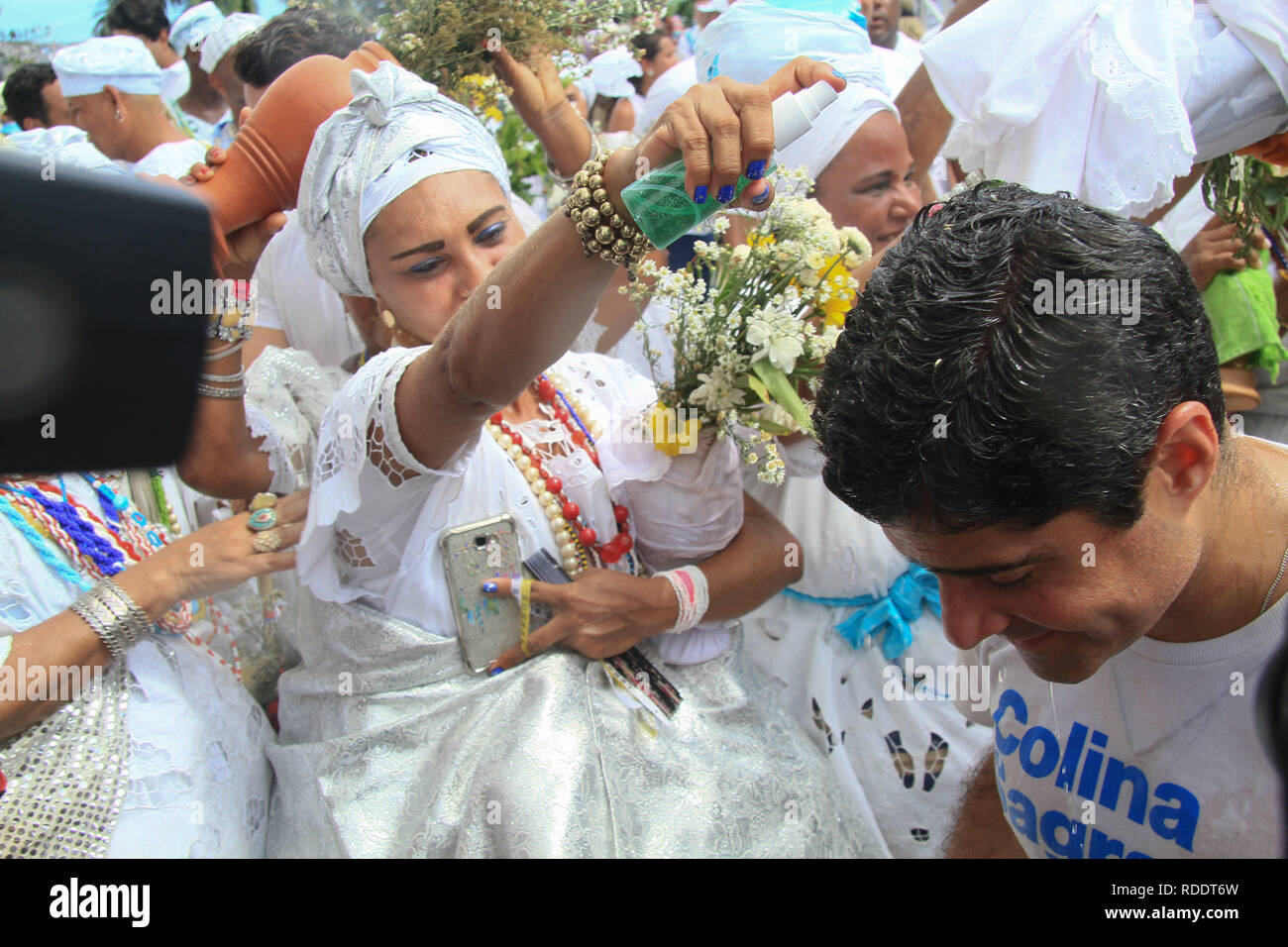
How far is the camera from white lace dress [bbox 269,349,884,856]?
1933 mm

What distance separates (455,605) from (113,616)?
74 cm

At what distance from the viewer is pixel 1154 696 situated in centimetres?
154

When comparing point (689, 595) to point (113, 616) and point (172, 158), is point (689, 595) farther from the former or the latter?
point (172, 158)

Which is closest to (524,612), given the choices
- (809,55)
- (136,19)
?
(809,55)

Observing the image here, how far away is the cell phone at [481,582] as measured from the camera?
6.97ft

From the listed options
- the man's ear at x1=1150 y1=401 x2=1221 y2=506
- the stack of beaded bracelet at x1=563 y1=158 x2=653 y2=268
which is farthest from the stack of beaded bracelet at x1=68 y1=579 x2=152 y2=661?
the man's ear at x1=1150 y1=401 x2=1221 y2=506

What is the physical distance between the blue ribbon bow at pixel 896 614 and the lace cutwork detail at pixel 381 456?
4.98ft

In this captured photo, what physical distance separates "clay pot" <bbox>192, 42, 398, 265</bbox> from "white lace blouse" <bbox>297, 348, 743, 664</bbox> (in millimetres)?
584

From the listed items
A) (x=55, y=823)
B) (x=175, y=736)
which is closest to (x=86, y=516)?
(x=175, y=736)

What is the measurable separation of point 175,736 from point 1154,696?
1986 mm

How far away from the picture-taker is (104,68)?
4363 millimetres

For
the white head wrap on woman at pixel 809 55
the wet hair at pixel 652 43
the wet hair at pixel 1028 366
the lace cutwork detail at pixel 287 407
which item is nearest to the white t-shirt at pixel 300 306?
the lace cutwork detail at pixel 287 407

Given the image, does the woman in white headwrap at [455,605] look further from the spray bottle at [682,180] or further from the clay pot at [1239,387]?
the clay pot at [1239,387]
